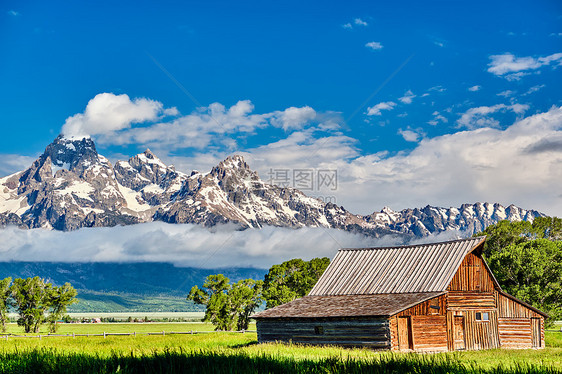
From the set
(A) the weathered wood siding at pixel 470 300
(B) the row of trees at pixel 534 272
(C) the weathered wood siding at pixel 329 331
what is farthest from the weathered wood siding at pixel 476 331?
(B) the row of trees at pixel 534 272

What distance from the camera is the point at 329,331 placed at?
38562 millimetres

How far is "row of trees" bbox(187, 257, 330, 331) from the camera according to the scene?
71.6m

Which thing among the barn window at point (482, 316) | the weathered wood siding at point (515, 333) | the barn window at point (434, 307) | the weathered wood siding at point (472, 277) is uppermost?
the weathered wood siding at point (472, 277)

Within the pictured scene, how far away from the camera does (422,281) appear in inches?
1620

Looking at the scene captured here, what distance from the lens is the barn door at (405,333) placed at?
1431 inches

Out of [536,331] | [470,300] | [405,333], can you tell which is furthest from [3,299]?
[536,331]

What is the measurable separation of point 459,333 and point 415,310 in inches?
193

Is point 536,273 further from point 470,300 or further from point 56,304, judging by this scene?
point 56,304

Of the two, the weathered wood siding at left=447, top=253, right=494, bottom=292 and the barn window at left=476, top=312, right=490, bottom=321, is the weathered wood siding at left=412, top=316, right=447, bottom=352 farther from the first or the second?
the barn window at left=476, top=312, right=490, bottom=321

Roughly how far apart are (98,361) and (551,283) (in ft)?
166

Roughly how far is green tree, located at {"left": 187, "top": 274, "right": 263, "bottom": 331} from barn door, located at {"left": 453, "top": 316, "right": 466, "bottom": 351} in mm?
39314

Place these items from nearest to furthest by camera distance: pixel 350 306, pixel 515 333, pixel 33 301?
pixel 350 306 < pixel 515 333 < pixel 33 301

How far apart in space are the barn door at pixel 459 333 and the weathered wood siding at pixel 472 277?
216cm

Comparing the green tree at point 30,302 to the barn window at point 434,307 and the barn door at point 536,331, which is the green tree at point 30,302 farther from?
the barn door at point 536,331
